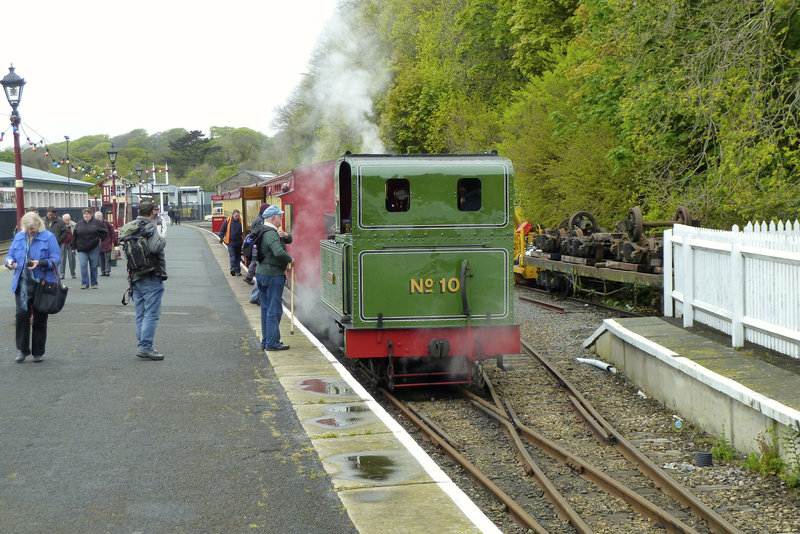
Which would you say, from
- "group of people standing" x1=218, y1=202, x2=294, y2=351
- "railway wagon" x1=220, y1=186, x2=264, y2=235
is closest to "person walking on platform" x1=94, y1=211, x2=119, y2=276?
"railway wagon" x1=220, y1=186, x2=264, y2=235

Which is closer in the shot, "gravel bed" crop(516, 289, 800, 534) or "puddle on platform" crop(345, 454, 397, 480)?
"gravel bed" crop(516, 289, 800, 534)

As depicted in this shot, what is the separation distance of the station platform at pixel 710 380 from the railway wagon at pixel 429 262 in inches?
60.2

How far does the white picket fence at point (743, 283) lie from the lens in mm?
7922

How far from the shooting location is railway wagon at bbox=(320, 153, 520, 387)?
923 centimetres

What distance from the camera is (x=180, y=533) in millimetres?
4875

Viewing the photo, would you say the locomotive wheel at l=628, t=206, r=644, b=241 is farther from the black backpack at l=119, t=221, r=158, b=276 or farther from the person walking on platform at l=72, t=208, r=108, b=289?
the person walking on platform at l=72, t=208, r=108, b=289

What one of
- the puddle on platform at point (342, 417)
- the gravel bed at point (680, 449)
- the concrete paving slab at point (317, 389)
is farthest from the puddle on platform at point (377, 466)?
the gravel bed at point (680, 449)

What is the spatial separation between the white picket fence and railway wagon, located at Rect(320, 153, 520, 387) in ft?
7.53

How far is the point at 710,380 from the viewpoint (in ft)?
24.6

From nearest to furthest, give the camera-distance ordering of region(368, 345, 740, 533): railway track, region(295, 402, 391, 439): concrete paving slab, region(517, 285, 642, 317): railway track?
region(368, 345, 740, 533): railway track → region(295, 402, 391, 439): concrete paving slab → region(517, 285, 642, 317): railway track

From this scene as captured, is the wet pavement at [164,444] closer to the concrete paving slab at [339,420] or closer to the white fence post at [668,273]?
the concrete paving slab at [339,420]

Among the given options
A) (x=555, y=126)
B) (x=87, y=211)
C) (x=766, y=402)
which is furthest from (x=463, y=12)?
(x=766, y=402)

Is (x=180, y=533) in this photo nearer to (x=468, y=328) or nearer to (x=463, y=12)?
(x=468, y=328)

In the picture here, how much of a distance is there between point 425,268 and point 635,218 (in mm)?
7427
